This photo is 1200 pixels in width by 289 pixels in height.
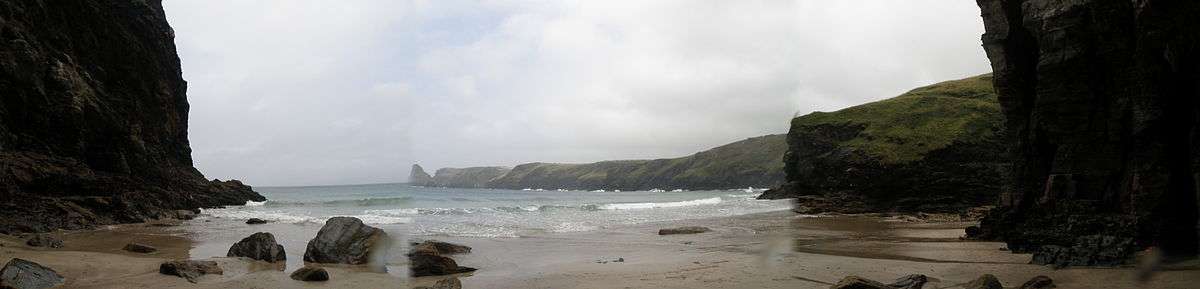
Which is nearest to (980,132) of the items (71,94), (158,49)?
(71,94)

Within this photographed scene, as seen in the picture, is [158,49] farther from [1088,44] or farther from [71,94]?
[1088,44]

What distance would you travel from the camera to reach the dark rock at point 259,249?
50.9 ft

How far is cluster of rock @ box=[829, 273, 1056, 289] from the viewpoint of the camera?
32.7ft

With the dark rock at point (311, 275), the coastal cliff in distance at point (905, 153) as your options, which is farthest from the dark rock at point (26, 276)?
the coastal cliff in distance at point (905, 153)

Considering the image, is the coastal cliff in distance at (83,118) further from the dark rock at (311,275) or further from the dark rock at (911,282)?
the dark rock at (911,282)

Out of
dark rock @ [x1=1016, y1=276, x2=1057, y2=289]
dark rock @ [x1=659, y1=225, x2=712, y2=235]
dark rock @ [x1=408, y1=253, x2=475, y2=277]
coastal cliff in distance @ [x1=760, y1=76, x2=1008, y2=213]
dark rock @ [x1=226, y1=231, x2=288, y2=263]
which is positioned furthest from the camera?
coastal cliff in distance @ [x1=760, y1=76, x2=1008, y2=213]

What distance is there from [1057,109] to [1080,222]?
10.5 ft

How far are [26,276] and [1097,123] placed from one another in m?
22.6

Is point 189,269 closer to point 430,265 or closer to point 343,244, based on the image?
point 343,244

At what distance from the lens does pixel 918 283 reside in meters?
10.8

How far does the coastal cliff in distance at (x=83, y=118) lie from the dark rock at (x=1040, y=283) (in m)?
27.2

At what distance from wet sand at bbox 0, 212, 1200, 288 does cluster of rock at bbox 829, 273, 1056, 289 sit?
31 centimetres

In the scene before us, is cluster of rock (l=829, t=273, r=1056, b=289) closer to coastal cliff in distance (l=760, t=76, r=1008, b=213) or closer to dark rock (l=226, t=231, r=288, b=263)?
dark rock (l=226, t=231, r=288, b=263)

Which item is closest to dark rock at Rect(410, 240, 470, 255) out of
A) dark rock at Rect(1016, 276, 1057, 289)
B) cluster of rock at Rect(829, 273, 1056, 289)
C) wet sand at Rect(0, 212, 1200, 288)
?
wet sand at Rect(0, 212, 1200, 288)
